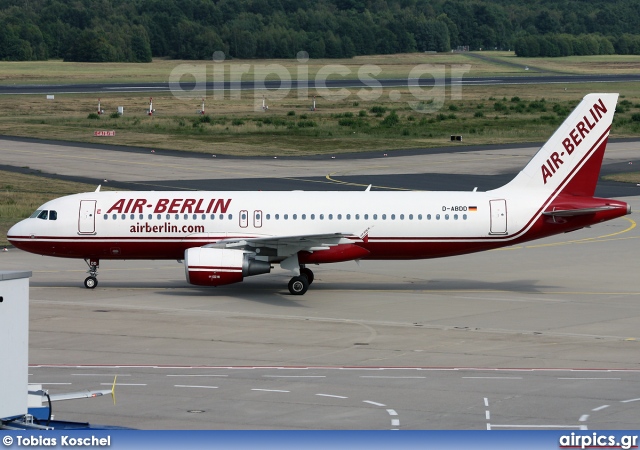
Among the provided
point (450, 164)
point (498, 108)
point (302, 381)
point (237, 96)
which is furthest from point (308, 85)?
point (302, 381)

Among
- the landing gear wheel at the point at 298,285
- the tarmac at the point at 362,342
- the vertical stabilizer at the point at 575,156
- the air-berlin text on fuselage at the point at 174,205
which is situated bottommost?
the tarmac at the point at 362,342

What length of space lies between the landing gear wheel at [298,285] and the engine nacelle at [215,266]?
2080 mm

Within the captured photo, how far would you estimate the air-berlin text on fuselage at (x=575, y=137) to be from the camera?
149ft

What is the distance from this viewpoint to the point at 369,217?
4519cm

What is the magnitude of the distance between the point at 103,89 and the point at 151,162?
265 ft

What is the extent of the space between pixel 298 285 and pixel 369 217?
411 cm

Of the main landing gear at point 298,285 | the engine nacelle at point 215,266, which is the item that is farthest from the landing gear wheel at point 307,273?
the engine nacelle at point 215,266

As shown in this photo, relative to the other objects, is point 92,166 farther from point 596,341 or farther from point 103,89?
point 103,89

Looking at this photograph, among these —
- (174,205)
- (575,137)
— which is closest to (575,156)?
(575,137)

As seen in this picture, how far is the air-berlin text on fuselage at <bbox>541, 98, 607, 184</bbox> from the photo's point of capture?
4544 cm

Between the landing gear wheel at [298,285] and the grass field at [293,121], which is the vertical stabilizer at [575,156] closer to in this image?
the landing gear wheel at [298,285]

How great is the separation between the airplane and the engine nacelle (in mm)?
1656

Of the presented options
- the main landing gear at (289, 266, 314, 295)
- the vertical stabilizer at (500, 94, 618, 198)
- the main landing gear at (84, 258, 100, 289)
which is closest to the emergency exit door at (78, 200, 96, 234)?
the main landing gear at (84, 258, 100, 289)

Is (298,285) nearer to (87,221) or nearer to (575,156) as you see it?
(87,221)
